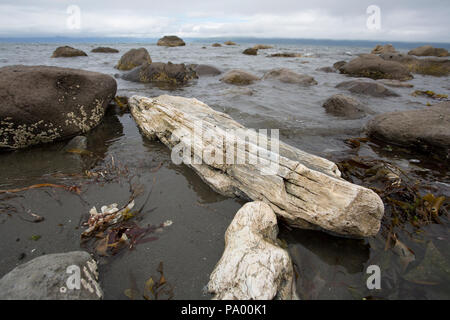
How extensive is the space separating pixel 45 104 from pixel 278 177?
5.05 metres

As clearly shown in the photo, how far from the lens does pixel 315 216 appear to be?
2.63 meters

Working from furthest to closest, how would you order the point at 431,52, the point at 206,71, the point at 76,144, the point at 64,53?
the point at 431,52
the point at 64,53
the point at 206,71
the point at 76,144

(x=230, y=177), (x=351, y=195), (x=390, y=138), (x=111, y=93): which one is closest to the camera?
(x=351, y=195)

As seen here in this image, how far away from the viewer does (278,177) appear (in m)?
2.87

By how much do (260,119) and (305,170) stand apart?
13.9ft

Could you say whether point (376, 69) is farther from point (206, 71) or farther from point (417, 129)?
point (417, 129)

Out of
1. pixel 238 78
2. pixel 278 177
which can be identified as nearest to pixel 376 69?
pixel 238 78

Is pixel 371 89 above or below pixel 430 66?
below

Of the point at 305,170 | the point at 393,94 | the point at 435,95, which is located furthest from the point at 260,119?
the point at 435,95

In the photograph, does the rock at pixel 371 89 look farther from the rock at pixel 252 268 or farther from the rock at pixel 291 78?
the rock at pixel 252 268

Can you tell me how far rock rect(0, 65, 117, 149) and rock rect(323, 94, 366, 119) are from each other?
7317 millimetres

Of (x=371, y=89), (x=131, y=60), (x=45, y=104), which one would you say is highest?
(x=131, y=60)

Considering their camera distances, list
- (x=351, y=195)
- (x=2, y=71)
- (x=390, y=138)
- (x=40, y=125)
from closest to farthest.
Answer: (x=351, y=195), (x=40, y=125), (x=2, y=71), (x=390, y=138)
